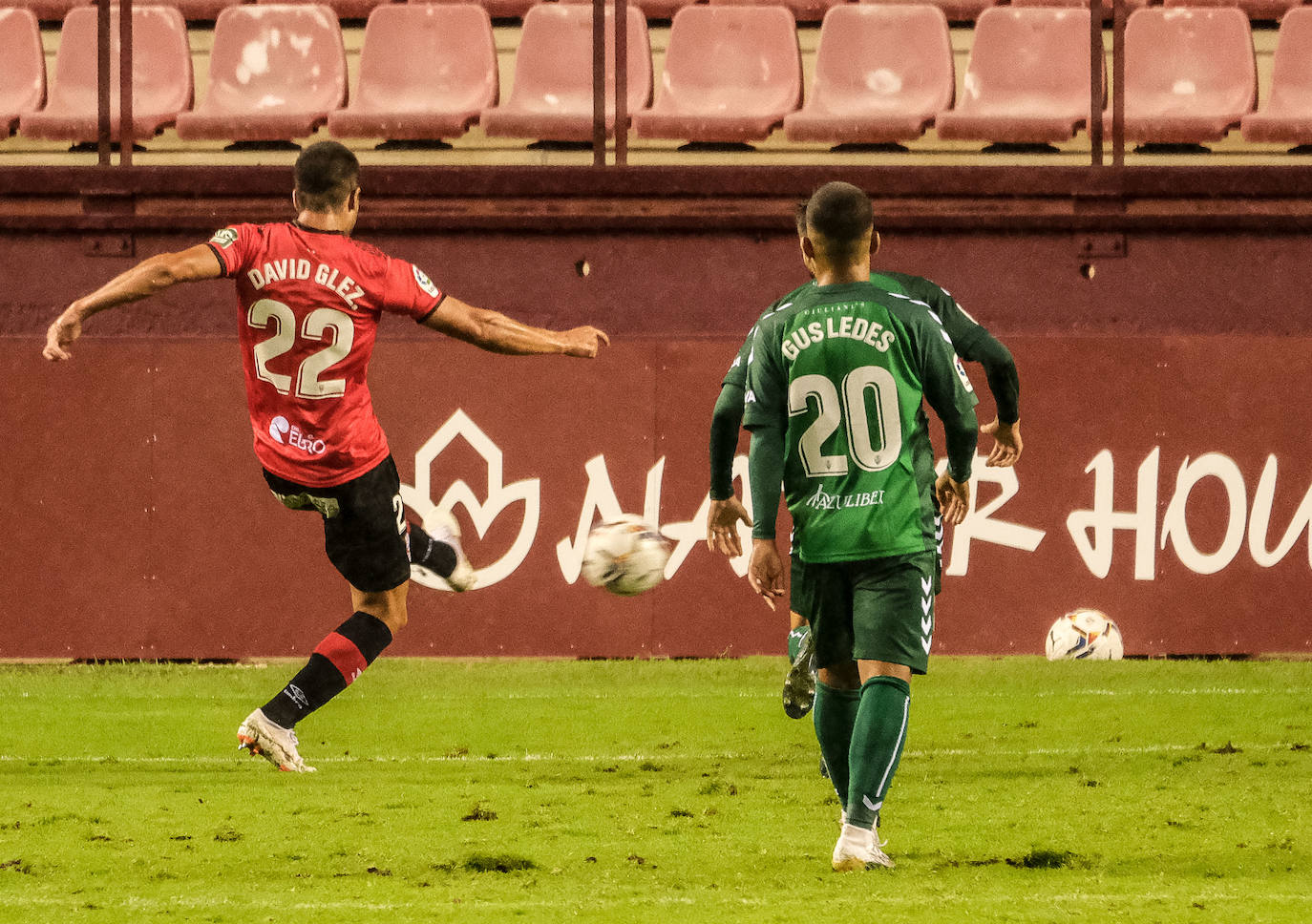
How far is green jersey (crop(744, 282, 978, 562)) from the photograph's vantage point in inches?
173

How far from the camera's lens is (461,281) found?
9961mm

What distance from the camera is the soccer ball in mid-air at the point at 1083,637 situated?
9047 mm

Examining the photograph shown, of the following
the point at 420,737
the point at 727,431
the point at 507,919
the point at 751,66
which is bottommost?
the point at 420,737

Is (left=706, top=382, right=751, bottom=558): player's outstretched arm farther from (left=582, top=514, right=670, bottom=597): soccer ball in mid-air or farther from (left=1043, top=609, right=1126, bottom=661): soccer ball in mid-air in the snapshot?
(left=1043, top=609, right=1126, bottom=661): soccer ball in mid-air

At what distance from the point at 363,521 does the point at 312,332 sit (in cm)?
64

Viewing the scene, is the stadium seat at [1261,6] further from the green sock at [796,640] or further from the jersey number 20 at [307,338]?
the jersey number 20 at [307,338]

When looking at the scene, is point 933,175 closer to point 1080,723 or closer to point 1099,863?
point 1080,723

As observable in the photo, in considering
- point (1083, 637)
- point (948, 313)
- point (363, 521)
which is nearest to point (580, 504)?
point (1083, 637)

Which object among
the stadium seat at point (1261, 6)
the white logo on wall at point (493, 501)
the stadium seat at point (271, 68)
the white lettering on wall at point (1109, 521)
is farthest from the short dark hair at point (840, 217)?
the stadium seat at point (1261, 6)

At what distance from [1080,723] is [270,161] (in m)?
6.37

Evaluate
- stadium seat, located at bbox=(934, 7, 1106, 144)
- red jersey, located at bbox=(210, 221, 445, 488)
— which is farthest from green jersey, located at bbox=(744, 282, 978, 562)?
stadium seat, located at bbox=(934, 7, 1106, 144)

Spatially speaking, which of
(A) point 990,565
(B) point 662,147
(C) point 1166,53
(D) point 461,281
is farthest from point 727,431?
(C) point 1166,53

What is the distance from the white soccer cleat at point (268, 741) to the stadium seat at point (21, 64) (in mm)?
7739

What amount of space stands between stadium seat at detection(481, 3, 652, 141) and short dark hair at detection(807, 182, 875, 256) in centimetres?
705
